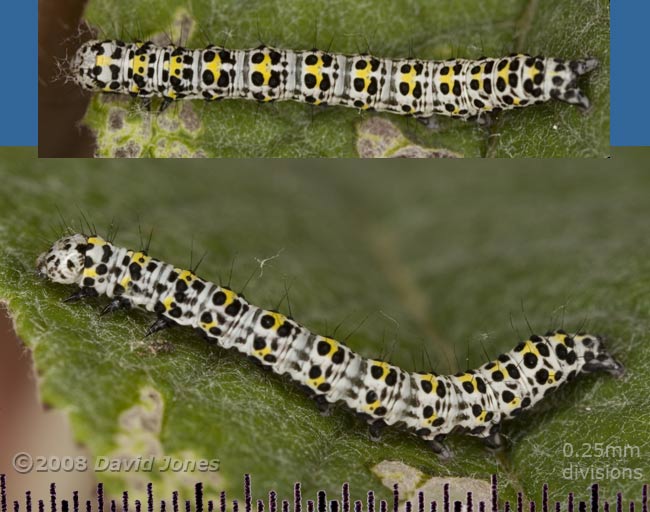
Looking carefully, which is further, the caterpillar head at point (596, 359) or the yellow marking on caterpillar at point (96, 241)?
the yellow marking on caterpillar at point (96, 241)

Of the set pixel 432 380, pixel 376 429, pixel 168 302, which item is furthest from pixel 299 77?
pixel 376 429

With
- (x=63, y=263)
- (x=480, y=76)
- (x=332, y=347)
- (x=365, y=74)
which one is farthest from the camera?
(x=365, y=74)

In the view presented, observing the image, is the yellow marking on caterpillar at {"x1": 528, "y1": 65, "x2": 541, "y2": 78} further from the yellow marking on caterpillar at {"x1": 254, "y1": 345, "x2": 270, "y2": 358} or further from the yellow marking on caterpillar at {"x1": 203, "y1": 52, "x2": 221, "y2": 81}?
the yellow marking on caterpillar at {"x1": 254, "y1": 345, "x2": 270, "y2": 358}

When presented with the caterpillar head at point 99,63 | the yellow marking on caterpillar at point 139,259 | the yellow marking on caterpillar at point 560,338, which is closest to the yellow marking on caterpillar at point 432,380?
the yellow marking on caterpillar at point 560,338

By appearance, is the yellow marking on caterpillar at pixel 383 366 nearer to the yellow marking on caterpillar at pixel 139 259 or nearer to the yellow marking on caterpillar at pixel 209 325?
the yellow marking on caterpillar at pixel 209 325

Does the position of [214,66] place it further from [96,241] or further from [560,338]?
[560,338]

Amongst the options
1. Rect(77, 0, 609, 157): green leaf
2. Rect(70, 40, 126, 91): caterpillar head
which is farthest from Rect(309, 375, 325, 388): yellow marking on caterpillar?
Rect(70, 40, 126, 91): caterpillar head
